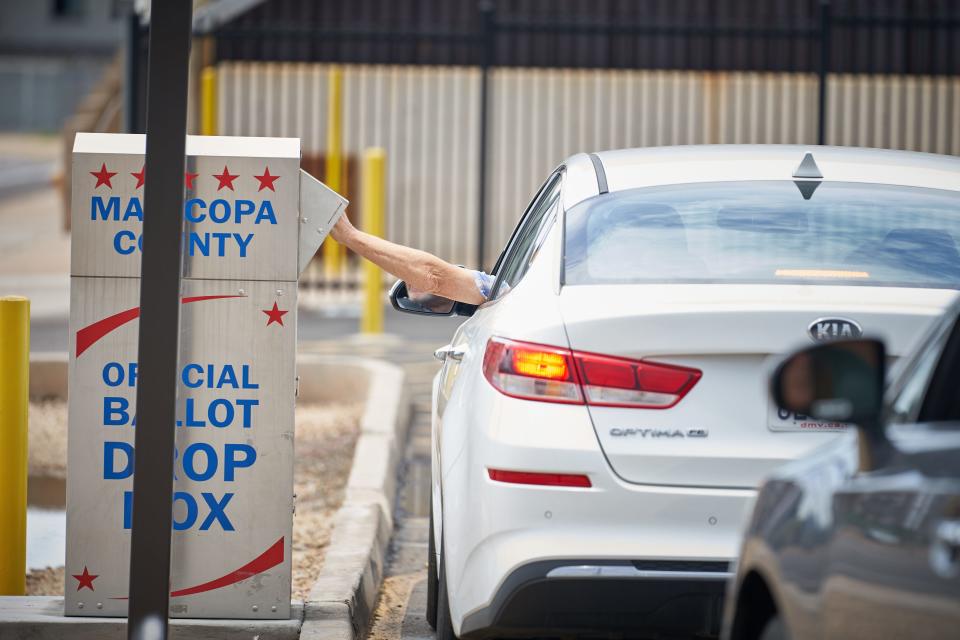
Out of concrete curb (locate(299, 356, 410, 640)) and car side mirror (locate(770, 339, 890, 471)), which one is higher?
car side mirror (locate(770, 339, 890, 471))

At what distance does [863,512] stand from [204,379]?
8.70 ft

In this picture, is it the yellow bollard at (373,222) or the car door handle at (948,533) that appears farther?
the yellow bollard at (373,222)

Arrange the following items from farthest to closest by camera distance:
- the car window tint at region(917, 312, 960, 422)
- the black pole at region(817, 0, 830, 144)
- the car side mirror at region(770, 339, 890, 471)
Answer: the black pole at region(817, 0, 830, 144) < the car window tint at region(917, 312, 960, 422) < the car side mirror at region(770, 339, 890, 471)

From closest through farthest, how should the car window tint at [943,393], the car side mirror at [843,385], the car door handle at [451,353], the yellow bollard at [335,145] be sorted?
the car side mirror at [843,385]
the car window tint at [943,393]
the car door handle at [451,353]
the yellow bollard at [335,145]

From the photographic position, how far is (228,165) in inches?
190

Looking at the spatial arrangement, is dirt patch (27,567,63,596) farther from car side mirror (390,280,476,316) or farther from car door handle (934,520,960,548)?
car door handle (934,520,960,548)

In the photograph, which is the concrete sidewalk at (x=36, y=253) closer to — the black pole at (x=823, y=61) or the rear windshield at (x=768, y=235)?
the black pole at (x=823, y=61)

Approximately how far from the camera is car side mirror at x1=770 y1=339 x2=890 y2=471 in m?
2.71

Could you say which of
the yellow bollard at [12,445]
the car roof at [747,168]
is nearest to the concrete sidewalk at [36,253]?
the yellow bollard at [12,445]

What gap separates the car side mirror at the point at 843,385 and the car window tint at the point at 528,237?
1.78m

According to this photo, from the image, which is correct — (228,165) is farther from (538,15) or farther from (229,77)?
(538,15)

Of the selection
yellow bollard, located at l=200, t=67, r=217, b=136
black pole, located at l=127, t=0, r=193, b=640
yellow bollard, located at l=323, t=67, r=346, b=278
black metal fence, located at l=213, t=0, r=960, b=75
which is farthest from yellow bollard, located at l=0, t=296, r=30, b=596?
black metal fence, located at l=213, t=0, r=960, b=75

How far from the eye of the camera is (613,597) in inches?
152

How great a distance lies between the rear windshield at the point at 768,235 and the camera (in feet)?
13.6
